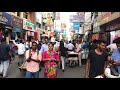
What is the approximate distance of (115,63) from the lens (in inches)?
227

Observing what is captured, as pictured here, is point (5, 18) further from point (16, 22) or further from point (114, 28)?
point (114, 28)

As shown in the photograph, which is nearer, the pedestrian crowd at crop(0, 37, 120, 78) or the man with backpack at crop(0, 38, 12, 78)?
the pedestrian crowd at crop(0, 37, 120, 78)

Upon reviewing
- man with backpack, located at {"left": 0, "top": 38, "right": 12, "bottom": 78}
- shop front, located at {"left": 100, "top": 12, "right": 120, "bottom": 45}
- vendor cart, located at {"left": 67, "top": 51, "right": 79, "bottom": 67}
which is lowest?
vendor cart, located at {"left": 67, "top": 51, "right": 79, "bottom": 67}

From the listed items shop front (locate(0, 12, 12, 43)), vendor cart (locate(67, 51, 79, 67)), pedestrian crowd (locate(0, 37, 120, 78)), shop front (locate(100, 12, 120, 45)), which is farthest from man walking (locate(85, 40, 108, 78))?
shop front (locate(0, 12, 12, 43))

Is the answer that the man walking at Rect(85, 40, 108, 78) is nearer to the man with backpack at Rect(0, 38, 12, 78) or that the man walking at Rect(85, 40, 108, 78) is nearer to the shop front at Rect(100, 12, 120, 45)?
the man with backpack at Rect(0, 38, 12, 78)

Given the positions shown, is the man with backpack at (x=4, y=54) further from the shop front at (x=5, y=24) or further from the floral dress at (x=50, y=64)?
the shop front at (x=5, y=24)

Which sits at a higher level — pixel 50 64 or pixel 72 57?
pixel 50 64

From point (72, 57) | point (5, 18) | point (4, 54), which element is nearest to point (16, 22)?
point (5, 18)

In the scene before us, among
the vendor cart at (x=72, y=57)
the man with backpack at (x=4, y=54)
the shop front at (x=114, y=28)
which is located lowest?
the vendor cart at (x=72, y=57)

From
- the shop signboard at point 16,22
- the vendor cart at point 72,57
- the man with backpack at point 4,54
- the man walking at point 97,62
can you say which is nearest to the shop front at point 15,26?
the shop signboard at point 16,22

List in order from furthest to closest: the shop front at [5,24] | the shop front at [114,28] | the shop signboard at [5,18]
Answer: the shop front at [5,24] < the shop signboard at [5,18] < the shop front at [114,28]
